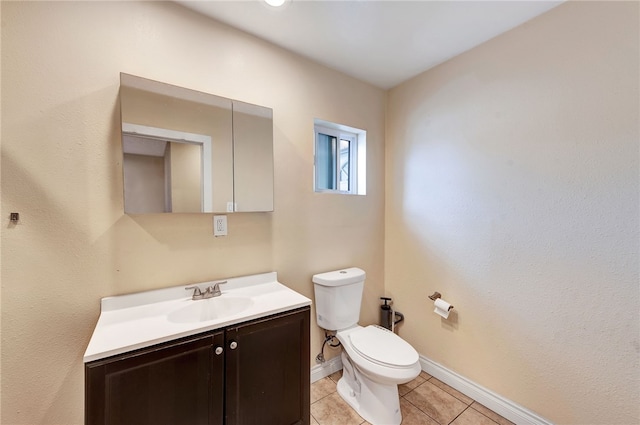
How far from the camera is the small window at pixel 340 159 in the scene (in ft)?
7.00

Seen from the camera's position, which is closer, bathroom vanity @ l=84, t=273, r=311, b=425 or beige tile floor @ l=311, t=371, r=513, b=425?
bathroom vanity @ l=84, t=273, r=311, b=425

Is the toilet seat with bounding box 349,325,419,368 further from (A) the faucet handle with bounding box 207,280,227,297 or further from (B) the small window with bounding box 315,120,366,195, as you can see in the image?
(B) the small window with bounding box 315,120,366,195

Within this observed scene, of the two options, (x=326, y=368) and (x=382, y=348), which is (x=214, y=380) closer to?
(x=382, y=348)

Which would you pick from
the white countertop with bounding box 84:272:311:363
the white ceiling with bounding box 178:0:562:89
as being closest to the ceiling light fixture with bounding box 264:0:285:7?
the white ceiling with bounding box 178:0:562:89

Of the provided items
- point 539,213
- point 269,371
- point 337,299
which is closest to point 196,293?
point 269,371

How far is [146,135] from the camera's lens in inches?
50.5

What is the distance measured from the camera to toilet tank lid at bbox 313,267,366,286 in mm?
1804

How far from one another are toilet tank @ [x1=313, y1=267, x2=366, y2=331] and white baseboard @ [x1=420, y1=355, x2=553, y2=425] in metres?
0.77

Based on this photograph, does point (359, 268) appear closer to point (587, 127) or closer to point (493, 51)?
point (587, 127)

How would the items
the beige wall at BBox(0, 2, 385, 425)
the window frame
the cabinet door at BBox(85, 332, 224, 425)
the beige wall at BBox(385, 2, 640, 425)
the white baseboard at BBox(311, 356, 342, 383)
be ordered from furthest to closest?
the window frame < the white baseboard at BBox(311, 356, 342, 383) < the beige wall at BBox(385, 2, 640, 425) < the beige wall at BBox(0, 2, 385, 425) < the cabinet door at BBox(85, 332, 224, 425)

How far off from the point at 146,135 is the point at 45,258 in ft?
2.30

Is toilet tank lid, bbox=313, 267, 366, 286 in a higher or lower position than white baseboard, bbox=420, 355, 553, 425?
higher

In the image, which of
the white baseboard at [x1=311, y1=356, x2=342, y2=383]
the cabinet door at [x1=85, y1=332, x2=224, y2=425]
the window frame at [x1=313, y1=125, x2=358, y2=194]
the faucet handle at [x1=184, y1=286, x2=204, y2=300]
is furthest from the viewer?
the window frame at [x1=313, y1=125, x2=358, y2=194]

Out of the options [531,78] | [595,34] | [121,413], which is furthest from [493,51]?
[121,413]
